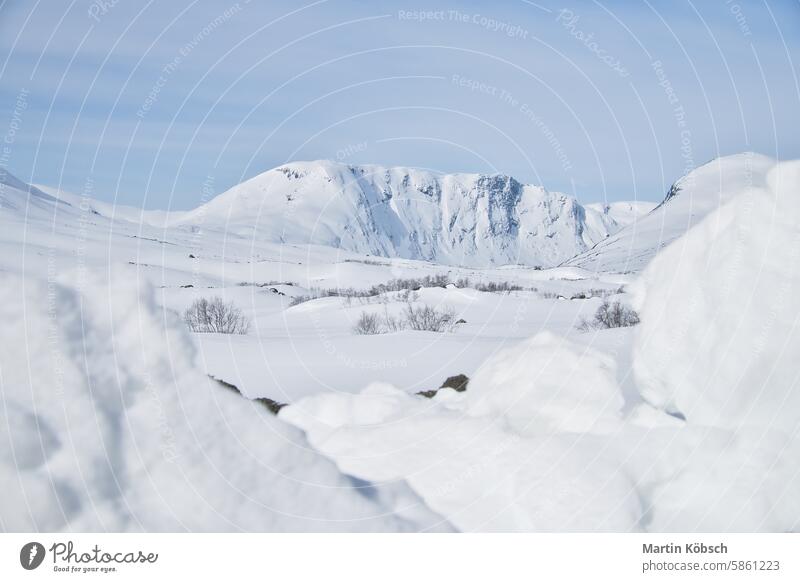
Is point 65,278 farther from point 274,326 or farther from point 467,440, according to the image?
point 274,326

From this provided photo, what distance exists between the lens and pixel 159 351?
14.4ft

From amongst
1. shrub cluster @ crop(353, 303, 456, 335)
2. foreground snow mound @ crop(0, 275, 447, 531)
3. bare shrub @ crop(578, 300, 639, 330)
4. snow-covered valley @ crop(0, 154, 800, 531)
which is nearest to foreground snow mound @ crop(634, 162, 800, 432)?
snow-covered valley @ crop(0, 154, 800, 531)

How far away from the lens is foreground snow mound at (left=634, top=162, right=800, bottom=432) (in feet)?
18.0

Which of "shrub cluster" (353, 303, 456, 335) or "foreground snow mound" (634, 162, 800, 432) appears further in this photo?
"shrub cluster" (353, 303, 456, 335)

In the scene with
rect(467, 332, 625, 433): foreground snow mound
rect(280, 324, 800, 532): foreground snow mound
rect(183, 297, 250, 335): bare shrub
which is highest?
rect(467, 332, 625, 433): foreground snow mound

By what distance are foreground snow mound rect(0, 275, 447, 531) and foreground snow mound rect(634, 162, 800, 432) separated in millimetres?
2605

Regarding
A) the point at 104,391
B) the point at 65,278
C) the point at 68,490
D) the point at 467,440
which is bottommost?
the point at 467,440

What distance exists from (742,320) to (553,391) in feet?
5.38

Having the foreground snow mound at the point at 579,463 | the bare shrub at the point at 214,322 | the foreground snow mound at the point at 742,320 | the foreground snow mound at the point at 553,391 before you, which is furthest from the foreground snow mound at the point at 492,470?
the bare shrub at the point at 214,322

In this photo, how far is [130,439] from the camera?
427cm

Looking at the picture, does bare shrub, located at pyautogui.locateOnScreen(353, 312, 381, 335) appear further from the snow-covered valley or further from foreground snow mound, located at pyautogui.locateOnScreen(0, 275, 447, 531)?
foreground snow mound, located at pyautogui.locateOnScreen(0, 275, 447, 531)

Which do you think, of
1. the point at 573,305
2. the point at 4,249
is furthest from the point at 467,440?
the point at 4,249

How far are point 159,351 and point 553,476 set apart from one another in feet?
9.46

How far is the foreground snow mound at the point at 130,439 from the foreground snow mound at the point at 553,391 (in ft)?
5.68
